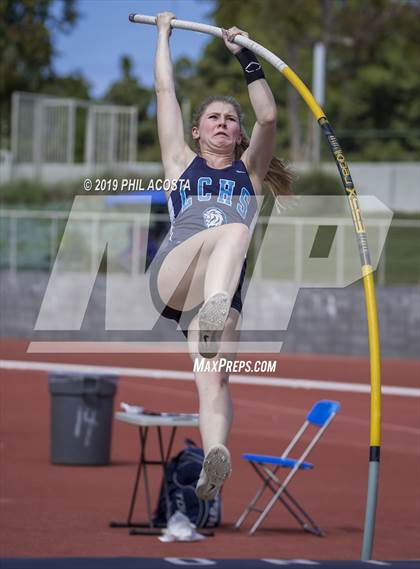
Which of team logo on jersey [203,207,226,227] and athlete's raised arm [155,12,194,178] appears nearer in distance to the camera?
team logo on jersey [203,207,226,227]

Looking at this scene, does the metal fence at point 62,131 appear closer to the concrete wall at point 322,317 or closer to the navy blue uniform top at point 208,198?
the concrete wall at point 322,317

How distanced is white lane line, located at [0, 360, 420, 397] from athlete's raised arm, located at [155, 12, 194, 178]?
10.7 meters

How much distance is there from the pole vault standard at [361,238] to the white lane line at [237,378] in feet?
33.9

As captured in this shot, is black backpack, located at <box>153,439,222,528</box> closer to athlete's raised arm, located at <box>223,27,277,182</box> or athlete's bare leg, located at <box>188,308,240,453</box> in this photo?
athlete's bare leg, located at <box>188,308,240,453</box>

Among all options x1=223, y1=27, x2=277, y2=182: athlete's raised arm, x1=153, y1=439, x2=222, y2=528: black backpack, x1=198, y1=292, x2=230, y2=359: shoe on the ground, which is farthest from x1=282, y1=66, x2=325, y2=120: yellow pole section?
x1=153, y1=439, x2=222, y2=528: black backpack

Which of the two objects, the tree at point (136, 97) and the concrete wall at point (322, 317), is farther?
the tree at point (136, 97)

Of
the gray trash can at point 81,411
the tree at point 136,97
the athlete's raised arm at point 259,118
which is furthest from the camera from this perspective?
the tree at point 136,97

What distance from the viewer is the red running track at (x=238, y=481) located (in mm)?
8633

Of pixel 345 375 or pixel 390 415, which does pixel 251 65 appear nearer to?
pixel 390 415

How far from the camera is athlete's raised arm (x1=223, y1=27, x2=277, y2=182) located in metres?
6.18

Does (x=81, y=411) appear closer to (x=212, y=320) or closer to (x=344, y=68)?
(x=212, y=320)

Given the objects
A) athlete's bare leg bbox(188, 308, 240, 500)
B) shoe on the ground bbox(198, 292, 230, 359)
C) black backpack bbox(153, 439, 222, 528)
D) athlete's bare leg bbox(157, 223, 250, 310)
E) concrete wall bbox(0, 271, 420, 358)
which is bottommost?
black backpack bbox(153, 439, 222, 528)

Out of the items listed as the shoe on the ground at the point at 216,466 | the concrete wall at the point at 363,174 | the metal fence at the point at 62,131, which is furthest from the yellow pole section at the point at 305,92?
the metal fence at the point at 62,131
